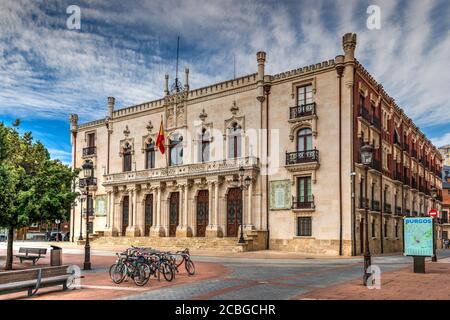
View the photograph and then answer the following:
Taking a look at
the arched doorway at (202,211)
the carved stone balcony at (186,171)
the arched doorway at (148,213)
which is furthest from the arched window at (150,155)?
the arched doorway at (202,211)

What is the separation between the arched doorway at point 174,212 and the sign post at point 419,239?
81.2 ft

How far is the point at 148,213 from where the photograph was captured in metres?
42.8

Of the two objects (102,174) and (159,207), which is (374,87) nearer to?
(159,207)

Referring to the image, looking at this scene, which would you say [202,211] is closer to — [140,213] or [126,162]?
[140,213]

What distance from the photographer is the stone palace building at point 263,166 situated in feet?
108

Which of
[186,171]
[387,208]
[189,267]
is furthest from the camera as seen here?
[387,208]

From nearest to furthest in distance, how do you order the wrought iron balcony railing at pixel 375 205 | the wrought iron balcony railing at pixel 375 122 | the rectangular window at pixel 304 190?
the rectangular window at pixel 304 190, the wrought iron balcony railing at pixel 375 205, the wrought iron balcony railing at pixel 375 122

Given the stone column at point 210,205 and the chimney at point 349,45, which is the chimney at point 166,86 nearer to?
the stone column at point 210,205

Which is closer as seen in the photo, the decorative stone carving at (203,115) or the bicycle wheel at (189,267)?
the bicycle wheel at (189,267)

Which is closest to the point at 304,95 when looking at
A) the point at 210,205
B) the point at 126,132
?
the point at 210,205

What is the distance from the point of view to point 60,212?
1959cm

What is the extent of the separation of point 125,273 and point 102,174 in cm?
3490

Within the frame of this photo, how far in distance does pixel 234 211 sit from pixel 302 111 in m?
9.84

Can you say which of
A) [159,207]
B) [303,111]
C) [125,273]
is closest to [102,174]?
[159,207]
